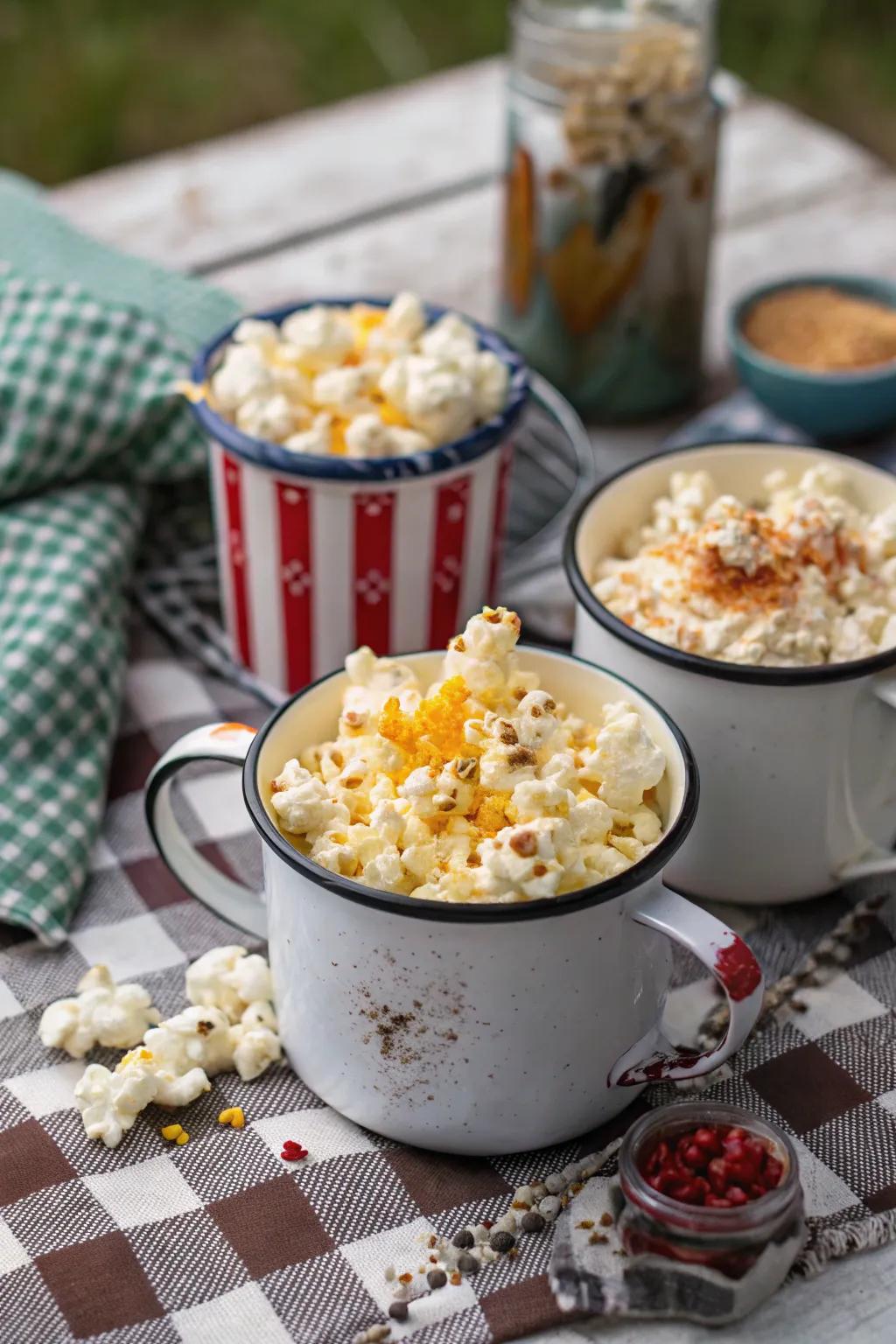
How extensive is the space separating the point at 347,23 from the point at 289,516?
2727 mm

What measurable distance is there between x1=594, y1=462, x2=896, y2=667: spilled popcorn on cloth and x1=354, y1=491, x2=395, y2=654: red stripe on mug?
0.65 feet

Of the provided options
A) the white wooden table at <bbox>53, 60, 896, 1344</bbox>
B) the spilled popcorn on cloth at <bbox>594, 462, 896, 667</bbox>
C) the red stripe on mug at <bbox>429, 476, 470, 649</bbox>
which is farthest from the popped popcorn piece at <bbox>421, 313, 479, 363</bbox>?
the white wooden table at <bbox>53, 60, 896, 1344</bbox>

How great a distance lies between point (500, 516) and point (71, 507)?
425 mm

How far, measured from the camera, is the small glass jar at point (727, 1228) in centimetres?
89

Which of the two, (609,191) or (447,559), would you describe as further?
(609,191)

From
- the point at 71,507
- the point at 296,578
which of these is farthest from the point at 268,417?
the point at 71,507

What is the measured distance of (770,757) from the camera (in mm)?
1132

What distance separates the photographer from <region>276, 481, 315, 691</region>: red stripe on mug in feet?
4.34

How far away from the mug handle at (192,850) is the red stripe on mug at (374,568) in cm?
27

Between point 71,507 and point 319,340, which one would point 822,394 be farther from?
point 71,507

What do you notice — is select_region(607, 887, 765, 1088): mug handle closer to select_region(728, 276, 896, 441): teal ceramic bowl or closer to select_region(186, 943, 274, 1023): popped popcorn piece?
select_region(186, 943, 274, 1023): popped popcorn piece

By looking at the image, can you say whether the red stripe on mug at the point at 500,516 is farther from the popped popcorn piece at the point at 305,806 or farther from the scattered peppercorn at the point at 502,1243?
the scattered peppercorn at the point at 502,1243

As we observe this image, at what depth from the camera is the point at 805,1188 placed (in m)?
1.01

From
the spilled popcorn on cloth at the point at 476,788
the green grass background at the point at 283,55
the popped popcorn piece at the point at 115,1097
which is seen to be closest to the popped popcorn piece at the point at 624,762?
the spilled popcorn on cloth at the point at 476,788
